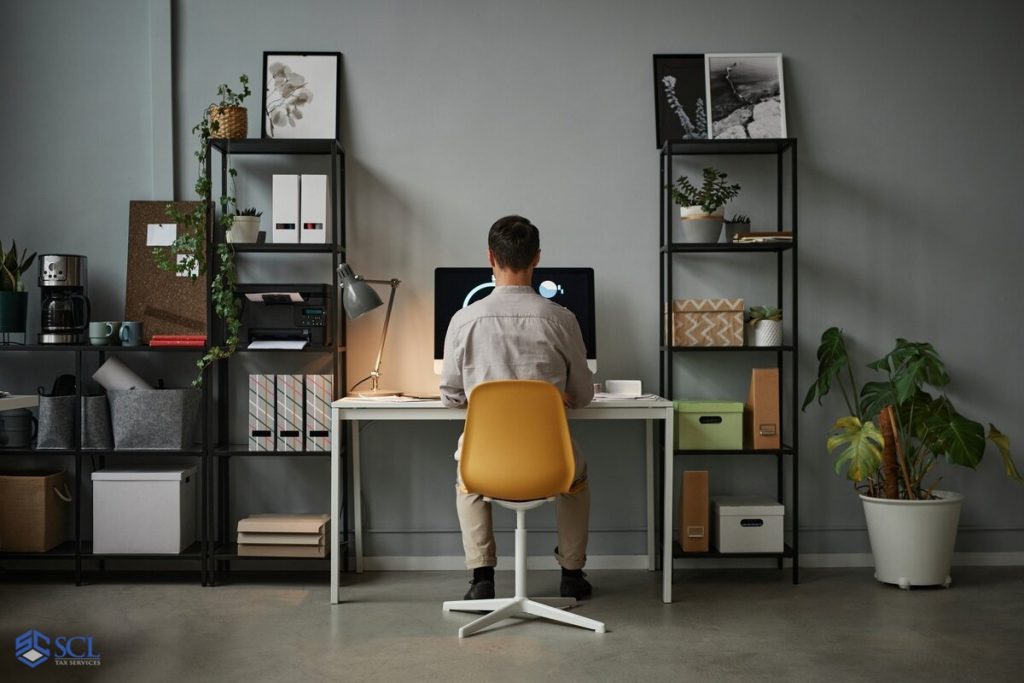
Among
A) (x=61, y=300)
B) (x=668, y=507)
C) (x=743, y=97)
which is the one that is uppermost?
(x=743, y=97)

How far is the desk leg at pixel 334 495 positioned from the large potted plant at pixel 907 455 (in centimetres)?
200

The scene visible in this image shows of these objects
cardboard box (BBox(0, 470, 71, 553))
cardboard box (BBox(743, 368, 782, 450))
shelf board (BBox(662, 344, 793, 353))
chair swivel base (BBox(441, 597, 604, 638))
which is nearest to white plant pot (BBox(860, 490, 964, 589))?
cardboard box (BBox(743, 368, 782, 450))

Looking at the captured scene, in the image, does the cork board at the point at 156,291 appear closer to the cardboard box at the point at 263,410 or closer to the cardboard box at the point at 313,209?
the cardboard box at the point at 263,410

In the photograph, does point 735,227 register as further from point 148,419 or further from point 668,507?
point 148,419

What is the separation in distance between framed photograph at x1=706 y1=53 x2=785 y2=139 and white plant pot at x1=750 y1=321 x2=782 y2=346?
0.86 meters

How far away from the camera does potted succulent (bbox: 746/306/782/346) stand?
392 centimetres

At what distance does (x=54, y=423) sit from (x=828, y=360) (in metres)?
3.31

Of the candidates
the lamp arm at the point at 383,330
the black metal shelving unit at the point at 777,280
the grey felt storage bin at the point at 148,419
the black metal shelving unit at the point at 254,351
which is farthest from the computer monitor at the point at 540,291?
the grey felt storage bin at the point at 148,419

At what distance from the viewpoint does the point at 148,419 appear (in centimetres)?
385

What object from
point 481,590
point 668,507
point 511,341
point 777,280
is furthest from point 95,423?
point 777,280

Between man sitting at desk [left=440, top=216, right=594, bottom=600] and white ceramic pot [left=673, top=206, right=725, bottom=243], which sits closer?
man sitting at desk [left=440, top=216, right=594, bottom=600]

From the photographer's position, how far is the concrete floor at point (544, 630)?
9.15 feet

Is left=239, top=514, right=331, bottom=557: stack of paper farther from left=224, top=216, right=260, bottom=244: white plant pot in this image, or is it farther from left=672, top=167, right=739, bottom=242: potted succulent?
left=672, top=167, right=739, bottom=242: potted succulent

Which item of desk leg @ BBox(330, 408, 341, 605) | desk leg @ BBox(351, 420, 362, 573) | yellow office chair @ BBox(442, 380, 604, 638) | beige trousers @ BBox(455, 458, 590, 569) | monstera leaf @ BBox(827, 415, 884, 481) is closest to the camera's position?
yellow office chair @ BBox(442, 380, 604, 638)
